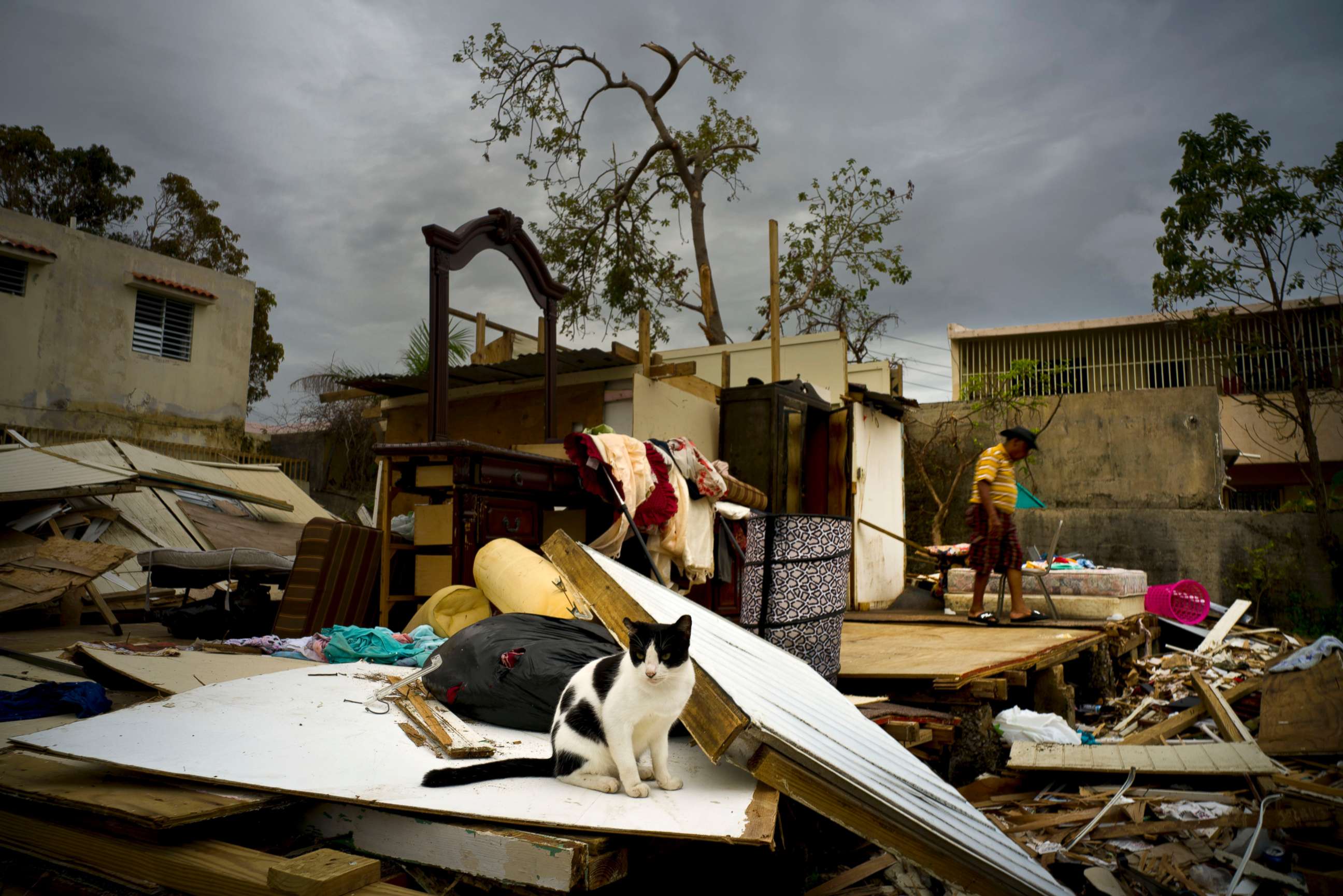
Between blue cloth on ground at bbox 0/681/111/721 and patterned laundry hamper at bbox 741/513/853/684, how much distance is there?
2.78 m

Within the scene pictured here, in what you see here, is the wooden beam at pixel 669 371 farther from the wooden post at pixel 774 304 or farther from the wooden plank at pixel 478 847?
the wooden plank at pixel 478 847

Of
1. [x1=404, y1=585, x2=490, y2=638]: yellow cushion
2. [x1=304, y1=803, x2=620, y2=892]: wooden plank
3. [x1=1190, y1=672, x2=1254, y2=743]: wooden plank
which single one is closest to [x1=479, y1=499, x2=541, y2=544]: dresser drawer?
[x1=404, y1=585, x2=490, y2=638]: yellow cushion

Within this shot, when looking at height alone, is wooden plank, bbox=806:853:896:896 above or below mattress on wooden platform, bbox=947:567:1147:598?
below

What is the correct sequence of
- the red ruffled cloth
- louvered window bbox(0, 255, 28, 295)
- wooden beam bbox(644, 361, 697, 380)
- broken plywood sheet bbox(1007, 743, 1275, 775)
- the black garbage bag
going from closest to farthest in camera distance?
the black garbage bag < broken plywood sheet bbox(1007, 743, 1275, 775) < the red ruffled cloth < wooden beam bbox(644, 361, 697, 380) < louvered window bbox(0, 255, 28, 295)

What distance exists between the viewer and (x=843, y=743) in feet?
7.73

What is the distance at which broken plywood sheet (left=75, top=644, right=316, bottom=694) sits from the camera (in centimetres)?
315

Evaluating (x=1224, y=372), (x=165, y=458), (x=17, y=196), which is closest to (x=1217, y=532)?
(x=1224, y=372)

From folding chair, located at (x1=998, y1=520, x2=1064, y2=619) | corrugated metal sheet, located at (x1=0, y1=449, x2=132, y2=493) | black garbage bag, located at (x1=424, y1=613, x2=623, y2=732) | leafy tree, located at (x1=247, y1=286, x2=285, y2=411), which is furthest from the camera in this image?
leafy tree, located at (x1=247, y1=286, x2=285, y2=411)

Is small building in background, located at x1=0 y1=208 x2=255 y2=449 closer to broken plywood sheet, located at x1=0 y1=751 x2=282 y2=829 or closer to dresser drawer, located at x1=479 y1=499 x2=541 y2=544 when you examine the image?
dresser drawer, located at x1=479 y1=499 x2=541 y2=544

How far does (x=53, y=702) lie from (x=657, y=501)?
3242 mm

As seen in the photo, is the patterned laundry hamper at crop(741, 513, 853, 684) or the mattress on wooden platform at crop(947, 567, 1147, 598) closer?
the patterned laundry hamper at crop(741, 513, 853, 684)

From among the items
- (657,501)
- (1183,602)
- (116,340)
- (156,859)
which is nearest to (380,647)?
(657,501)

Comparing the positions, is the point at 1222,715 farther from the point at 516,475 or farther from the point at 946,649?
the point at 516,475

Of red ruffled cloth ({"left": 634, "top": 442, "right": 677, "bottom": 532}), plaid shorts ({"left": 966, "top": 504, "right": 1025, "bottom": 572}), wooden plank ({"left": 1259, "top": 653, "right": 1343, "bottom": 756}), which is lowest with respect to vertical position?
wooden plank ({"left": 1259, "top": 653, "right": 1343, "bottom": 756})
